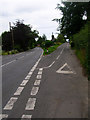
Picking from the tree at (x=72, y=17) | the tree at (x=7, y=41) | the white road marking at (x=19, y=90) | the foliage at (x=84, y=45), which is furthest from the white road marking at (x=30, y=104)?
the tree at (x=7, y=41)

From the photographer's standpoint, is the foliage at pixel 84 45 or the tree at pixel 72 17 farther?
the tree at pixel 72 17

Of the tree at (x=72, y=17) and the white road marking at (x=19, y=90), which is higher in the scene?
the tree at (x=72, y=17)

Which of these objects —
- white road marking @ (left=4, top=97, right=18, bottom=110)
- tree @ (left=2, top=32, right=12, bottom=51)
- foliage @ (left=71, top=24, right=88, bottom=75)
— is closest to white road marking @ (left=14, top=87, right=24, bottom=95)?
white road marking @ (left=4, top=97, right=18, bottom=110)

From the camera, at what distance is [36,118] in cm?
307

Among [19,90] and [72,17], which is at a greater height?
[72,17]

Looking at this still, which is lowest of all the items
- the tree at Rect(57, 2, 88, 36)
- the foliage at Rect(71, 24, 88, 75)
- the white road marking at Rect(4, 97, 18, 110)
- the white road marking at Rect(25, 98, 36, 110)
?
the white road marking at Rect(4, 97, 18, 110)

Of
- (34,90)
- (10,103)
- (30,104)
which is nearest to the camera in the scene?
(30,104)

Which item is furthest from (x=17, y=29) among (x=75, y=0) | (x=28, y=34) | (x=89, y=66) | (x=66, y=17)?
(x=89, y=66)

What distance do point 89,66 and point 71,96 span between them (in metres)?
2.21

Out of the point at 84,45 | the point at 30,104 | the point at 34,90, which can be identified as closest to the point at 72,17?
the point at 84,45

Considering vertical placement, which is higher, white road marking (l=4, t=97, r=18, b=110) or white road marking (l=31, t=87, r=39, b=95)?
white road marking (l=31, t=87, r=39, b=95)

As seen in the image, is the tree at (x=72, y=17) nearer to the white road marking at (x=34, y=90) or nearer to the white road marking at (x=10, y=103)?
the white road marking at (x=34, y=90)

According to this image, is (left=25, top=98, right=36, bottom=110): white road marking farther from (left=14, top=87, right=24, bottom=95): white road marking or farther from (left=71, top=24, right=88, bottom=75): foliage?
(left=71, top=24, right=88, bottom=75): foliage

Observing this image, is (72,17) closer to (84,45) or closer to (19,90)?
(84,45)
